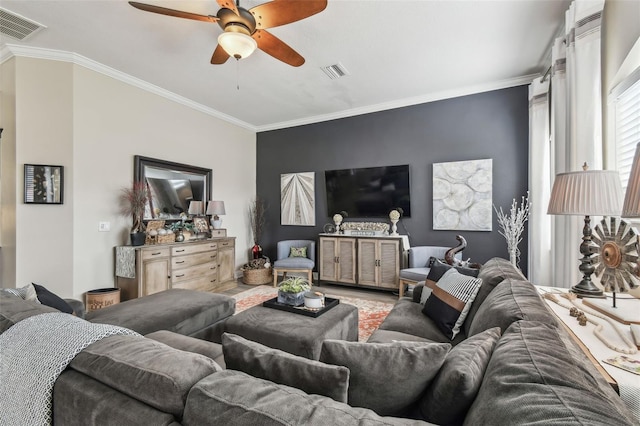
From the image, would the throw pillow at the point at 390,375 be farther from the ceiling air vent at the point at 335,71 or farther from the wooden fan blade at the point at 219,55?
the ceiling air vent at the point at 335,71

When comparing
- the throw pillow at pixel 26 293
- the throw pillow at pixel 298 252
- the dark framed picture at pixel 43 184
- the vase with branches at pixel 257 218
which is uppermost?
the dark framed picture at pixel 43 184

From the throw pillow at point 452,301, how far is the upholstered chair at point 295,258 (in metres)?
2.79

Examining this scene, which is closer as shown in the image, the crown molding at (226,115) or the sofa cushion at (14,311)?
the sofa cushion at (14,311)

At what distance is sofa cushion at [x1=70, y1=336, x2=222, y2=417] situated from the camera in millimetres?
786

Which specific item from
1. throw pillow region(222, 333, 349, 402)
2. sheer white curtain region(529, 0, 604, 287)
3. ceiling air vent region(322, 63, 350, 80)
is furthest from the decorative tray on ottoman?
ceiling air vent region(322, 63, 350, 80)

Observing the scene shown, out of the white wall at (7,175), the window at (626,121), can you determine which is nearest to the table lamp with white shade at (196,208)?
the white wall at (7,175)

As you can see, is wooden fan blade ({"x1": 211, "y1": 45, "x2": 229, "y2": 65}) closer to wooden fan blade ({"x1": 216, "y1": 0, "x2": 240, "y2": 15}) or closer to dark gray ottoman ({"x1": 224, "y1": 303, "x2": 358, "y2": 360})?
wooden fan blade ({"x1": 216, "y1": 0, "x2": 240, "y2": 15})

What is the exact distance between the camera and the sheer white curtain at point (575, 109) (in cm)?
193

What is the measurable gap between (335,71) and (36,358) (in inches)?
145

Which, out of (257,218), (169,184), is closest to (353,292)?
(257,218)

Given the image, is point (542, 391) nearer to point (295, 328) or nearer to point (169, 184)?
point (295, 328)

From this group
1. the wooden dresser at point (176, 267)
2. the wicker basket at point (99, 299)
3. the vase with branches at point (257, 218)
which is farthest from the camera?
the vase with branches at point (257, 218)

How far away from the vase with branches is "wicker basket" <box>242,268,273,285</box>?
60cm

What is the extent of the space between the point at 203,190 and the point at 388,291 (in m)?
3.54
